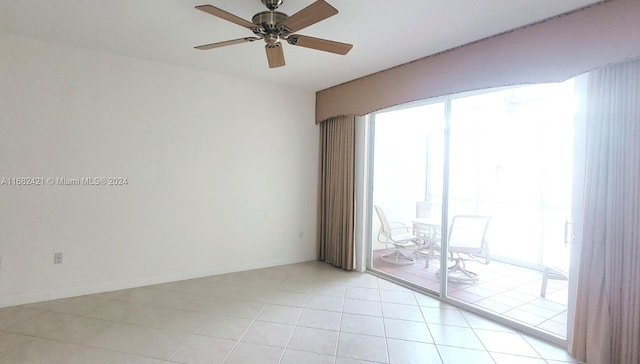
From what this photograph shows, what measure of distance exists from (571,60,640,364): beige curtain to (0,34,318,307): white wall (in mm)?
3293

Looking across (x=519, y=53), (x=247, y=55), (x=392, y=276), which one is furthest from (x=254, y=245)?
(x=519, y=53)

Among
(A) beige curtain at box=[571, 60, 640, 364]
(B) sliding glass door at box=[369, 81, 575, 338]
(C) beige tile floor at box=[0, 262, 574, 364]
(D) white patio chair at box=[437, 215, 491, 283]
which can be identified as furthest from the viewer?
(D) white patio chair at box=[437, 215, 491, 283]

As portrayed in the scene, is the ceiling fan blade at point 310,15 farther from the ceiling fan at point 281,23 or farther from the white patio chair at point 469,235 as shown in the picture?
the white patio chair at point 469,235

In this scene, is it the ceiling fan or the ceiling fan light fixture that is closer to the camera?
the ceiling fan

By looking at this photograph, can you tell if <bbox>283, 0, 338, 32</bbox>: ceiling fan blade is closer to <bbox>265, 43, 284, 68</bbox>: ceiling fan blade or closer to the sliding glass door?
<bbox>265, 43, 284, 68</bbox>: ceiling fan blade

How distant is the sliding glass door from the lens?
3410mm

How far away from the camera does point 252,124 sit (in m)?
4.24

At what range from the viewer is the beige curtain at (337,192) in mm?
→ 4305

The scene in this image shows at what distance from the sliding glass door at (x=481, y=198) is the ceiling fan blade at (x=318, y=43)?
159 centimetres

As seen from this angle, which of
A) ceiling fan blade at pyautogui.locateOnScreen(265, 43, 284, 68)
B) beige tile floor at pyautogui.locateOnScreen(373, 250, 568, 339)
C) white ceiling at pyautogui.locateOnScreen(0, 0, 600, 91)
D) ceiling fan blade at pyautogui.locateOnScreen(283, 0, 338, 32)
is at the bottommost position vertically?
beige tile floor at pyautogui.locateOnScreen(373, 250, 568, 339)

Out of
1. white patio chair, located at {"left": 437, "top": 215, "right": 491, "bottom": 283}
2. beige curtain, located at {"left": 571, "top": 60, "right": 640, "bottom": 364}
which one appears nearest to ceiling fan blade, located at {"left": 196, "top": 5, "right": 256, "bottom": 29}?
beige curtain, located at {"left": 571, "top": 60, "right": 640, "bottom": 364}

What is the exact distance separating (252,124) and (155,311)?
2.46 metres

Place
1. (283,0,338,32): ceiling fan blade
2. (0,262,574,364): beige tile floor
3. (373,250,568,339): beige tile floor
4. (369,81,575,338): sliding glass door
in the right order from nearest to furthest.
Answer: (283,0,338,32): ceiling fan blade
(0,262,574,364): beige tile floor
(373,250,568,339): beige tile floor
(369,81,575,338): sliding glass door

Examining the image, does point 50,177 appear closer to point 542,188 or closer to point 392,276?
point 392,276
